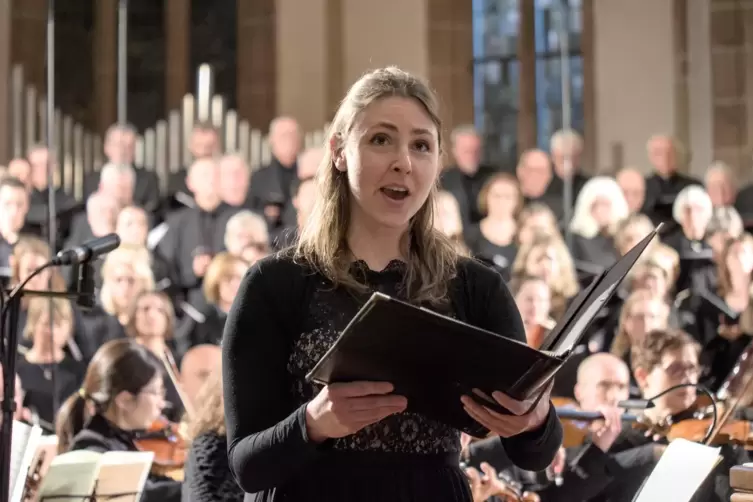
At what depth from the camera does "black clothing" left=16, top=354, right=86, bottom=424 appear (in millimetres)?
6309

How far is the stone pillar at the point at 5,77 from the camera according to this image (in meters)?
8.42

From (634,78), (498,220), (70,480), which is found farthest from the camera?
(634,78)

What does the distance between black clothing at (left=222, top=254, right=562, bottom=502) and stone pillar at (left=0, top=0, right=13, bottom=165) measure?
290 inches

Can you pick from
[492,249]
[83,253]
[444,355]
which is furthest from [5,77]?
[444,355]

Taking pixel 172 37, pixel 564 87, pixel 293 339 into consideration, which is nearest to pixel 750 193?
pixel 564 87

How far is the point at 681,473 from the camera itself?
9.44 feet

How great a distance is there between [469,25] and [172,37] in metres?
2.64

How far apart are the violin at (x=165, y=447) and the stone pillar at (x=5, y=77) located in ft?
12.4

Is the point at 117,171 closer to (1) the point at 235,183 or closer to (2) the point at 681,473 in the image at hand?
(1) the point at 235,183

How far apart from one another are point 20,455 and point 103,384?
8.17 ft

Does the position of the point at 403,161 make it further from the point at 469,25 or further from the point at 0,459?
the point at 469,25

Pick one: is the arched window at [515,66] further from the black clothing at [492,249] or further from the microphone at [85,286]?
the microphone at [85,286]

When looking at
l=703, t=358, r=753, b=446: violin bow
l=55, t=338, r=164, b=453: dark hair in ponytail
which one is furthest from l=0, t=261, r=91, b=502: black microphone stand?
l=55, t=338, r=164, b=453: dark hair in ponytail

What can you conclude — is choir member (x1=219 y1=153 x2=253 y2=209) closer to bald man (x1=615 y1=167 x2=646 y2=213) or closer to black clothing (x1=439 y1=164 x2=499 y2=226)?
black clothing (x1=439 y1=164 x2=499 y2=226)
